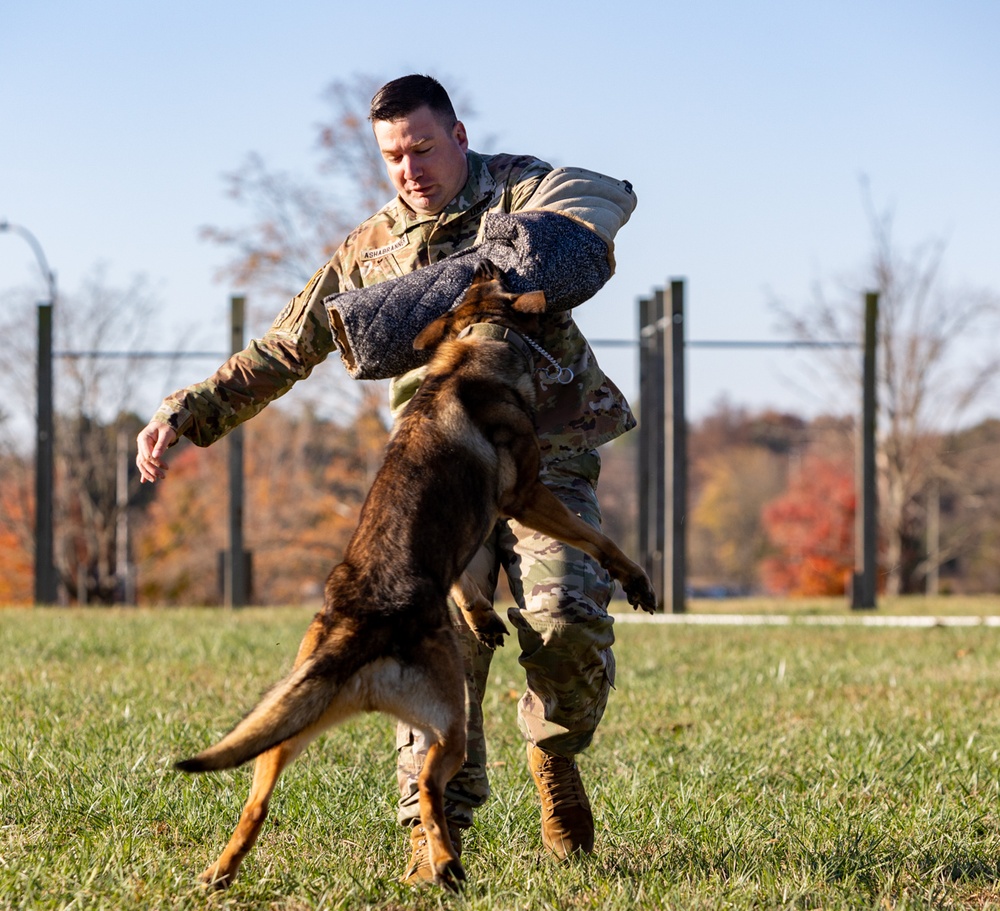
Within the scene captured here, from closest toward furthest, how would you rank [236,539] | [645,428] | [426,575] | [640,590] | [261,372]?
[426,575]
[640,590]
[261,372]
[236,539]
[645,428]

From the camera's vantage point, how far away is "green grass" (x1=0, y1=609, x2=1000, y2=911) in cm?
376

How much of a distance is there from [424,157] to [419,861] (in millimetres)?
2364

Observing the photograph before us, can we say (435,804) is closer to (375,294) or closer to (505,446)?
(505,446)

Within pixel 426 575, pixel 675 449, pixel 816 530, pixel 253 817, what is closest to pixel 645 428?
pixel 675 449

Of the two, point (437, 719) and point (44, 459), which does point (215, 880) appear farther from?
point (44, 459)

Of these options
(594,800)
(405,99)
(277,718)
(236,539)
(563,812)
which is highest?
(405,99)

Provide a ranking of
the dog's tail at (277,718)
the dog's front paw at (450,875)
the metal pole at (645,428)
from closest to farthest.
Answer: the dog's tail at (277,718)
the dog's front paw at (450,875)
the metal pole at (645,428)

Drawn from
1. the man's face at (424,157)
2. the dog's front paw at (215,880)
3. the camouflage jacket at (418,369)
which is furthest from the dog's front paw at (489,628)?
the man's face at (424,157)

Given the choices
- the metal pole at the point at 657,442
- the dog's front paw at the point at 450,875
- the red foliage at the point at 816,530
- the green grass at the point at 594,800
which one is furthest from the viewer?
the red foliage at the point at 816,530

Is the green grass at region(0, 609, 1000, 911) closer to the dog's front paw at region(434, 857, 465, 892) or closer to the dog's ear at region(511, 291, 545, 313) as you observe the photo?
the dog's front paw at region(434, 857, 465, 892)

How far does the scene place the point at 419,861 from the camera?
3984mm

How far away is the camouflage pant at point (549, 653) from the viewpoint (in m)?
4.36

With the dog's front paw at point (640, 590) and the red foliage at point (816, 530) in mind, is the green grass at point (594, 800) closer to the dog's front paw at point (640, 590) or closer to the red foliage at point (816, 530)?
the dog's front paw at point (640, 590)

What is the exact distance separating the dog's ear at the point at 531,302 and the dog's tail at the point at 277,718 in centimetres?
141
